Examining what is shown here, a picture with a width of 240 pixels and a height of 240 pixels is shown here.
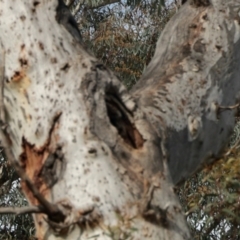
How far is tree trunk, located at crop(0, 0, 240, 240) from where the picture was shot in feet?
5.13

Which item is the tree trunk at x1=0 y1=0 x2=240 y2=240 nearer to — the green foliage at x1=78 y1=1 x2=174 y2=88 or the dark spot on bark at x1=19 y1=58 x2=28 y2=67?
the dark spot on bark at x1=19 y1=58 x2=28 y2=67

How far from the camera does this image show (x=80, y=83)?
173cm

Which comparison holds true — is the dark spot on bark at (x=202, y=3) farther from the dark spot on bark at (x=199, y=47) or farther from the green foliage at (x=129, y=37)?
the green foliage at (x=129, y=37)

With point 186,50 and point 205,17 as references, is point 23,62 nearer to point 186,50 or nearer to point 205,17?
point 186,50

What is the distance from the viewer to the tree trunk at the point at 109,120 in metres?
1.56

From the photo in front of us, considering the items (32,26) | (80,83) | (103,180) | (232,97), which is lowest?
(232,97)

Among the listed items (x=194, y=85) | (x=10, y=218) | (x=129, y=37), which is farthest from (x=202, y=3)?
(x=129, y=37)

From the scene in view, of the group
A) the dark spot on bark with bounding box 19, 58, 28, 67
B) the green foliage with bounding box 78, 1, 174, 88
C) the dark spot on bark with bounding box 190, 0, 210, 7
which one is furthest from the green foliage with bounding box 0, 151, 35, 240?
the dark spot on bark with bounding box 19, 58, 28, 67

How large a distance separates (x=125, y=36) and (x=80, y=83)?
171 inches

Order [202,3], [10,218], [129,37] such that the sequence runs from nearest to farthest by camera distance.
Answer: [202,3] → [10,218] → [129,37]

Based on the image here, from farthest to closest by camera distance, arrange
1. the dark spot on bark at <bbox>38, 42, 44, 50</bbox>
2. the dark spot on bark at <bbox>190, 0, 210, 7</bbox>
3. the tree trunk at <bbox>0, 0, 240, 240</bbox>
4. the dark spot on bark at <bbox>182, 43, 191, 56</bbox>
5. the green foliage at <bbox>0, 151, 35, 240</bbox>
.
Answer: the green foliage at <bbox>0, 151, 35, 240</bbox> → the dark spot on bark at <bbox>190, 0, 210, 7</bbox> → the dark spot on bark at <bbox>182, 43, 191, 56</bbox> → the dark spot on bark at <bbox>38, 42, 44, 50</bbox> → the tree trunk at <bbox>0, 0, 240, 240</bbox>

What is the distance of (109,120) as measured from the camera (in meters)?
1.71

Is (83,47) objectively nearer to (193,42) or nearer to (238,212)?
(193,42)

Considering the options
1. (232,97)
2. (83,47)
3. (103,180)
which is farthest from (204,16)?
(103,180)
